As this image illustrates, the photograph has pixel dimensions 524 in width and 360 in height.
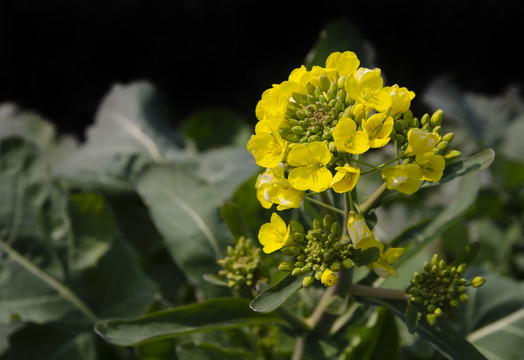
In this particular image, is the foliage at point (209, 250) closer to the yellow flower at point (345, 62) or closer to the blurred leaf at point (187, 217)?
the blurred leaf at point (187, 217)

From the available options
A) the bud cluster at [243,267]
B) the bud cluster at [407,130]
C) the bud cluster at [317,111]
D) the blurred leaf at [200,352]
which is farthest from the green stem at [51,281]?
the bud cluster at [407,130]

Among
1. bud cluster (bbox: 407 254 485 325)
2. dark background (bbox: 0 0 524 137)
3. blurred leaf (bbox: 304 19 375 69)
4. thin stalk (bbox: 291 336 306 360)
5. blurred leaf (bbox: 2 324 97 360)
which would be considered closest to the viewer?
bud cluster (bbox: 407 254 485 325)

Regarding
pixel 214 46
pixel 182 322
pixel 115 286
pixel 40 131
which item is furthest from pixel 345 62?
pixel 214 46

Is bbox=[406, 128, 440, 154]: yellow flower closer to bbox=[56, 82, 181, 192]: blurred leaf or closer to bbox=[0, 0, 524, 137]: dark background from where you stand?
bbox=[56, 82, 181, 192]: blurred leaf

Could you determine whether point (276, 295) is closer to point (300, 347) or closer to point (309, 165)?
point (309, 165)

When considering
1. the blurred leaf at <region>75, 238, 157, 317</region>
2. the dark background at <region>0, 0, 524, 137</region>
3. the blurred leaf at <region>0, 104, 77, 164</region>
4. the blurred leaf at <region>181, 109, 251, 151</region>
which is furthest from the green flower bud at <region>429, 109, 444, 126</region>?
the dark background at <region>0, 0, 524, 137</region>
